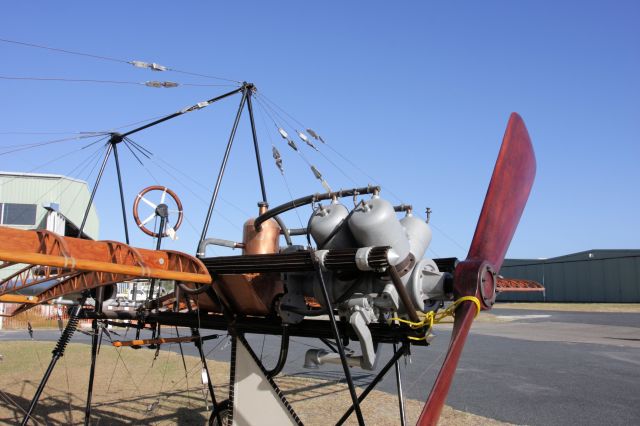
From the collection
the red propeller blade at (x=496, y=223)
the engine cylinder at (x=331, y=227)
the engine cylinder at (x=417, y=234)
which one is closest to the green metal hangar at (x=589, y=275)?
the red propeller blade at (x=496, y=223)

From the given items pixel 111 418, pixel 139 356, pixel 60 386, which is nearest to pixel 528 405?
pixel 111 418

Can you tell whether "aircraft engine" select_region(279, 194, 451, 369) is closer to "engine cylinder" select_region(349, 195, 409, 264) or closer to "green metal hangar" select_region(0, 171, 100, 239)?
"engine cylinder" select_region(349, 195, 409, 264)

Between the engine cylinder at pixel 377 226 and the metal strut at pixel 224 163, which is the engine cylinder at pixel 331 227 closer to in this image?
the engine cylinder at pixel 377 226

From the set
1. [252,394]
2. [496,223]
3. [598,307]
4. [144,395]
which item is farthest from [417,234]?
[598,307]

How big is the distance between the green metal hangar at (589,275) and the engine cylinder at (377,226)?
2131 inches

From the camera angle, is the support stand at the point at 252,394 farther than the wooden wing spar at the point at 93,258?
Yes

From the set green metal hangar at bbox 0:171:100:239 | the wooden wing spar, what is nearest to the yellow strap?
the wooden wing spar

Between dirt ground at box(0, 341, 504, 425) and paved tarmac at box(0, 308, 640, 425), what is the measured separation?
118 cm

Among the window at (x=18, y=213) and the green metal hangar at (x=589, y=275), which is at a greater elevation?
the window at (x=18, y=213)

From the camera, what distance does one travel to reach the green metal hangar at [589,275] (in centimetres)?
5800

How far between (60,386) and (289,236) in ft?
38.1

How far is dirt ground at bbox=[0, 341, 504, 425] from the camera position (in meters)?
11.0

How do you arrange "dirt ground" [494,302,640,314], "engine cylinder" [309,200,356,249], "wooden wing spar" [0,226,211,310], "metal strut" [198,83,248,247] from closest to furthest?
"wooden wing spar" [0,226,211,310]
"engine cylinder" [309,200,356,249]
"metal strut" [198,83,248,247]
"dirt ground" [494,302,640,314]

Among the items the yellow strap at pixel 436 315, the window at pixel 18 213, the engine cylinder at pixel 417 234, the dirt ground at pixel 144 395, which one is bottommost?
the dirt ground at pixel 144 395
